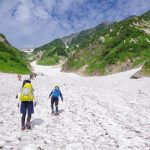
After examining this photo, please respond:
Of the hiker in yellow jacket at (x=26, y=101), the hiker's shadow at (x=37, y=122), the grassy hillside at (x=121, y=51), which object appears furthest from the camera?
the grassy hillside at (x=121, y=51)

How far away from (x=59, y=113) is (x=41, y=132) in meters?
7.18

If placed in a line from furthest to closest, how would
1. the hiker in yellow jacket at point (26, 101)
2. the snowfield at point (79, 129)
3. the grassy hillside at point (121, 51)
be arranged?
the grassy hillside at point (121, 51) < the hiker in yellow jacket at point (26, 101) < the snowfield at point (79, 129)

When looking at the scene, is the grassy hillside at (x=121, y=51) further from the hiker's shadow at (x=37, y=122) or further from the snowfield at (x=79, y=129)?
the hiker's shadow at (x=37, y=122)

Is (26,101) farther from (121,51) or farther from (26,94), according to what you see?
(121,51)

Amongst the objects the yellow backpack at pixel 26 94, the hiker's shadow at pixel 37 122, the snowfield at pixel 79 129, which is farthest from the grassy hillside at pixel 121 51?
the yellow backpack at pixel 26 94

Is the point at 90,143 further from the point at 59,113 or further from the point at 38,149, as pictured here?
the point at 59,113

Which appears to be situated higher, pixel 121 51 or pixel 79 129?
pixel 121 51

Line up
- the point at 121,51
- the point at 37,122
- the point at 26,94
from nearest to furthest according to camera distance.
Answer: the point at 26,94 → the point at 37,122 → the point at 121,51

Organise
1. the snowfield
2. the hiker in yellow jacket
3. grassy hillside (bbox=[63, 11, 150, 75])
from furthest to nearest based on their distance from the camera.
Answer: grassy hillside (bbox=[63, 11, 150, 75]) → the hiker in yellow jacket → the snowfield

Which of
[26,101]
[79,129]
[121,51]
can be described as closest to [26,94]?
[26,101]

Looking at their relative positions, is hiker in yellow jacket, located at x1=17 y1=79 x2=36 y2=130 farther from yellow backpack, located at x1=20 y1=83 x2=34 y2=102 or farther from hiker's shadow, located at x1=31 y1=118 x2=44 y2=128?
hiker's shadow, located at x1=31 y1=118 x2=44 y2=128

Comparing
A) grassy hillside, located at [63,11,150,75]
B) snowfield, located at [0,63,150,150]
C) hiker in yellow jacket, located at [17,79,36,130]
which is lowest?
snowfield, located at [0,63,150,150]

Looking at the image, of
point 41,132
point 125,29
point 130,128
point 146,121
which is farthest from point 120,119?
point 125,29

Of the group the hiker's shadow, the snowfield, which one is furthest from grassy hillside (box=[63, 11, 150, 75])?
the hiker's shadow
